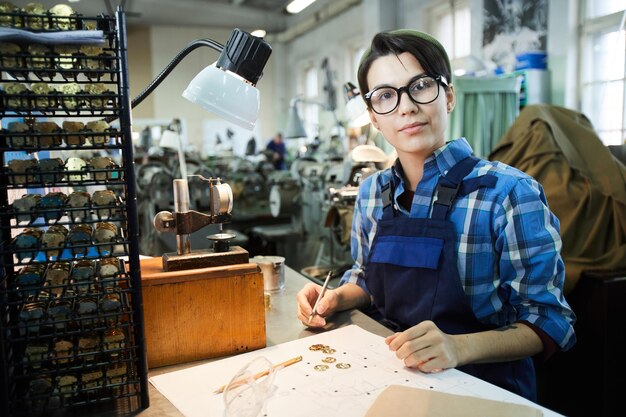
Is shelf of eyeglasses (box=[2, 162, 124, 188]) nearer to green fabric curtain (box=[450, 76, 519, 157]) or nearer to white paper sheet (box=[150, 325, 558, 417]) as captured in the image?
white paper sheet (box=[150, 325, 558, 417])

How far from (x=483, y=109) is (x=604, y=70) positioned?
1.28 metres

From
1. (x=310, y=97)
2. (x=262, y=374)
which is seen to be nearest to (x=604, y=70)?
(x=262, y=374)

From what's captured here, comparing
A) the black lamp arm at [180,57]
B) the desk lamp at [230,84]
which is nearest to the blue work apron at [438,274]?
the desk lamp at [230,84]

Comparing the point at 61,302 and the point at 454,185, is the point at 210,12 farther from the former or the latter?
the point at 61,302

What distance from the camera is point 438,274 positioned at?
1.17 metres

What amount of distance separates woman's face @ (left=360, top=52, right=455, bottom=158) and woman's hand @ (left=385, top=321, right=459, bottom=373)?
473 mm

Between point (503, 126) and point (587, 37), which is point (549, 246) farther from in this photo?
point (587, 37)

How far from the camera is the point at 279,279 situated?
1.64m

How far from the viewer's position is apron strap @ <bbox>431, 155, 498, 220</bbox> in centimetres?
118

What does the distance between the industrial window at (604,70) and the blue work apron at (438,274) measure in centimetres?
338

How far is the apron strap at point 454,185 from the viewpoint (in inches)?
46.5

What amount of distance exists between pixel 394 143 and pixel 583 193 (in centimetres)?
150

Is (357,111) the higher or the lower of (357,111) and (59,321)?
the higher

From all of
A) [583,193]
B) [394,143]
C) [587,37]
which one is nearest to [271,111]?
[587,37]
